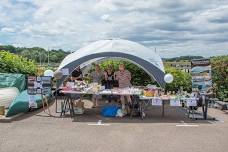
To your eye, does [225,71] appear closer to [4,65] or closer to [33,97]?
[33,97]

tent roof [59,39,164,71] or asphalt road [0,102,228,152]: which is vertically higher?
tent roof [59,39,164,71]

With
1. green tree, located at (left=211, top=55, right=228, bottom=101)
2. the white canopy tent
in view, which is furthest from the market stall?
green tree, located at (left=211, top=55, right=228, bottom=101)

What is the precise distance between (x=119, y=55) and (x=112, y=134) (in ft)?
13.9

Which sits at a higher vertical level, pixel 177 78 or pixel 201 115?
pixel 177 78

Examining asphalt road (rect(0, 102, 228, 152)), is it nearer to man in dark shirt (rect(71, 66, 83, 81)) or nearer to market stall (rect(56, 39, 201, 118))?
market stall (rect(56, 39, 201, 118))

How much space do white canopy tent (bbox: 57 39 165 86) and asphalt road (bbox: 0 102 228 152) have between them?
1.61 meters

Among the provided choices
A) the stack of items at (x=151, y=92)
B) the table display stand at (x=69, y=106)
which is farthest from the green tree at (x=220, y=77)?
the table display stand at (x=69, y=106)

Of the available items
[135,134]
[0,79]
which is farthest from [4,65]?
[135,134]

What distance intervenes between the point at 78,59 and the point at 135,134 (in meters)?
4.39

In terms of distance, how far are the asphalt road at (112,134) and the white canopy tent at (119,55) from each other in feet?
5.29

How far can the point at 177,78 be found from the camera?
18641mm

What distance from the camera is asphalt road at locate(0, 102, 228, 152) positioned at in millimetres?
8844

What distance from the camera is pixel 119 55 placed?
1402 centimetres

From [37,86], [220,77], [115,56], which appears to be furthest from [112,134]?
[220,77]
